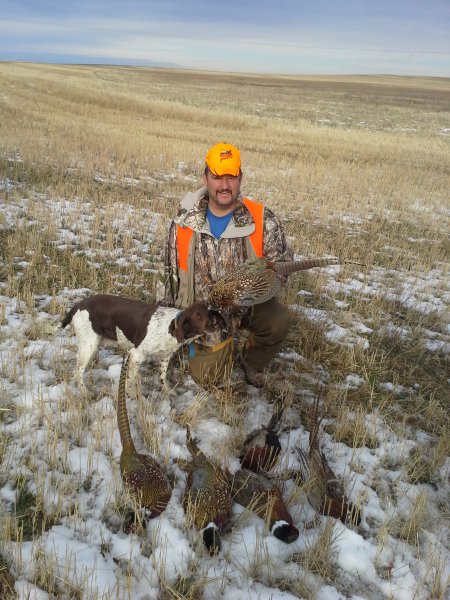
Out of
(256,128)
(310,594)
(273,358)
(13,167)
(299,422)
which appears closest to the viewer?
(310,594)

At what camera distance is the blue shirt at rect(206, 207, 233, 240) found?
12.3 ft

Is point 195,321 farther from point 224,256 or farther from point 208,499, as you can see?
point 208,499

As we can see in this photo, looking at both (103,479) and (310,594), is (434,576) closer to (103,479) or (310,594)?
(310,594)

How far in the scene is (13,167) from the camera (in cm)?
938

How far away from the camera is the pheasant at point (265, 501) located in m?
2.25

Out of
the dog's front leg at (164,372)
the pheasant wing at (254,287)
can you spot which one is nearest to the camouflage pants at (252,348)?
the dog's front leg at (164,372)

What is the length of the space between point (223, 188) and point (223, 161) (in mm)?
220

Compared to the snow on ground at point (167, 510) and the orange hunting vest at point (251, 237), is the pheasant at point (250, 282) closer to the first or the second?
the orange hunting vest at point (251, 237)

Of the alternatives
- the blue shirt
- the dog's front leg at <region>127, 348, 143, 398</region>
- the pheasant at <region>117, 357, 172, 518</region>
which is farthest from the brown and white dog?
the pheasant at <region>117, 357, 172, 518</region>

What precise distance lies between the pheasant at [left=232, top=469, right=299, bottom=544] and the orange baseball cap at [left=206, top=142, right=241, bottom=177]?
2.22m

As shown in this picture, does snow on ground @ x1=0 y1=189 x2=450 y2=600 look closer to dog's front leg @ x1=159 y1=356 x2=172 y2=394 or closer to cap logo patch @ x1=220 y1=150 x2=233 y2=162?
dog's front leg @ x1=159 y1=356 x2=172 y2=394

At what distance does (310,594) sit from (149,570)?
0.76 meters

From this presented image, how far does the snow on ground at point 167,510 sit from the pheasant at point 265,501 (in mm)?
60

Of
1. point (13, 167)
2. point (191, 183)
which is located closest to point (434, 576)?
point (191, 183)
